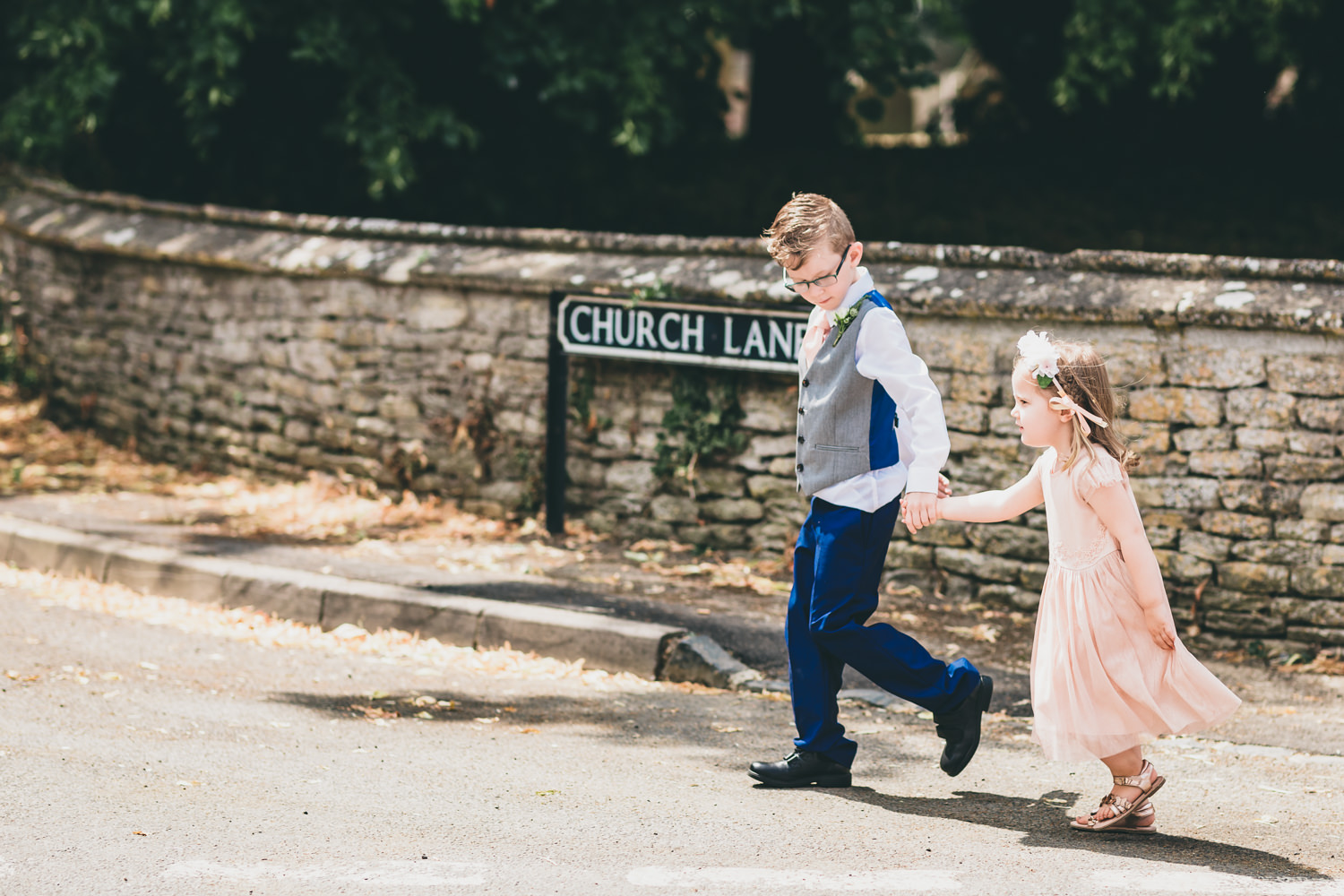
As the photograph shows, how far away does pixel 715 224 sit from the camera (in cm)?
1067

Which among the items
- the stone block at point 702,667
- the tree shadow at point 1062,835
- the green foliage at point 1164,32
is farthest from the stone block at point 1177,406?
the green foliage at point 1164,32

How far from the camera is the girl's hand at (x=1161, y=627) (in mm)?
3588

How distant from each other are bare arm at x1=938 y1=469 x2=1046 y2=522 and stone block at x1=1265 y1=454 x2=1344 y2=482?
2.39 metres

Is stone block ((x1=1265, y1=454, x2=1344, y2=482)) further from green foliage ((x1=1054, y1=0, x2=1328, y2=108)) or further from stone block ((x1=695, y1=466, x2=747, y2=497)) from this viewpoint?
green foliage ((x1=1054, y1=0, x2=1328, y2=108))

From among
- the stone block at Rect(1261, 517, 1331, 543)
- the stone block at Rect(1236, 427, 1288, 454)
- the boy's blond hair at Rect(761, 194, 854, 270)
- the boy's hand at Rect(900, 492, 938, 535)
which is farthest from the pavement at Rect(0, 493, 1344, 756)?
the boy's blond hair at Rect(761, 194, 854, 270)

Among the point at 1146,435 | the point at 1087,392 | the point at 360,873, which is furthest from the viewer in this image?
the point at 1146,435

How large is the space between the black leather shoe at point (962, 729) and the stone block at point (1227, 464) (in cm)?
235

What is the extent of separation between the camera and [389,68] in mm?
9531

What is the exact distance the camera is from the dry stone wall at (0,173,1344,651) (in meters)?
5.75

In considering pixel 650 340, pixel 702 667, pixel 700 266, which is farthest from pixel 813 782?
pixel 700 266

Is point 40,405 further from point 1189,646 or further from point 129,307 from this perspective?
point 1189,646

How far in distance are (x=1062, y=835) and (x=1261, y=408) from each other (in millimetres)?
2698

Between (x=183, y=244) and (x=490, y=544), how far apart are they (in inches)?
123

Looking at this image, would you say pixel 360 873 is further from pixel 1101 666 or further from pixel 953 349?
pixel 953 349
